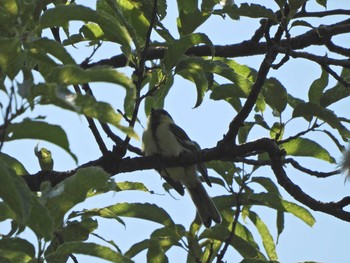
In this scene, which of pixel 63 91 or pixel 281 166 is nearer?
pixel 63 91

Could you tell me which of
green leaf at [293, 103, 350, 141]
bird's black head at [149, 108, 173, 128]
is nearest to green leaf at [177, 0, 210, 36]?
green leaf at [293, 103, 350, 141]

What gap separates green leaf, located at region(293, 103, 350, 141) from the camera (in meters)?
4.21

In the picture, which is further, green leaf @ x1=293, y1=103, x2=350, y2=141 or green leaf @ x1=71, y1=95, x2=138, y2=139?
green leaf @ x1=293, y1=103, x2=350, y2=141

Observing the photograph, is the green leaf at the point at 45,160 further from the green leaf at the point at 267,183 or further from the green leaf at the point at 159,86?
the green leaf at the point at 267,183

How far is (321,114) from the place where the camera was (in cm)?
423

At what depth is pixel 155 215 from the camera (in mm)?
4152

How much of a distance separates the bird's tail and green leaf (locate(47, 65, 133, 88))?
3.65m

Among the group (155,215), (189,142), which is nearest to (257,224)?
(155,215)

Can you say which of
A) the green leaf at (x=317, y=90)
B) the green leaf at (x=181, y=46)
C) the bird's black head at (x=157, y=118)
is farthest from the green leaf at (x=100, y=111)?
the bird's black head at (x=157, y=118)

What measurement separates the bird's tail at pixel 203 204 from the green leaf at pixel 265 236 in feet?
4.51

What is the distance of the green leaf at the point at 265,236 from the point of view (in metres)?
4.59

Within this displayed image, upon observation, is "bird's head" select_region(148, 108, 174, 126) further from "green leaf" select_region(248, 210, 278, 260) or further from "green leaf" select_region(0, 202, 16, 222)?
"green leaf" select_region(0, 202, 16, 222)

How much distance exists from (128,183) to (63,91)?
1984mm

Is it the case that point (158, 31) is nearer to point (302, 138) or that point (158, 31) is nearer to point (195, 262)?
point (302, 138)
